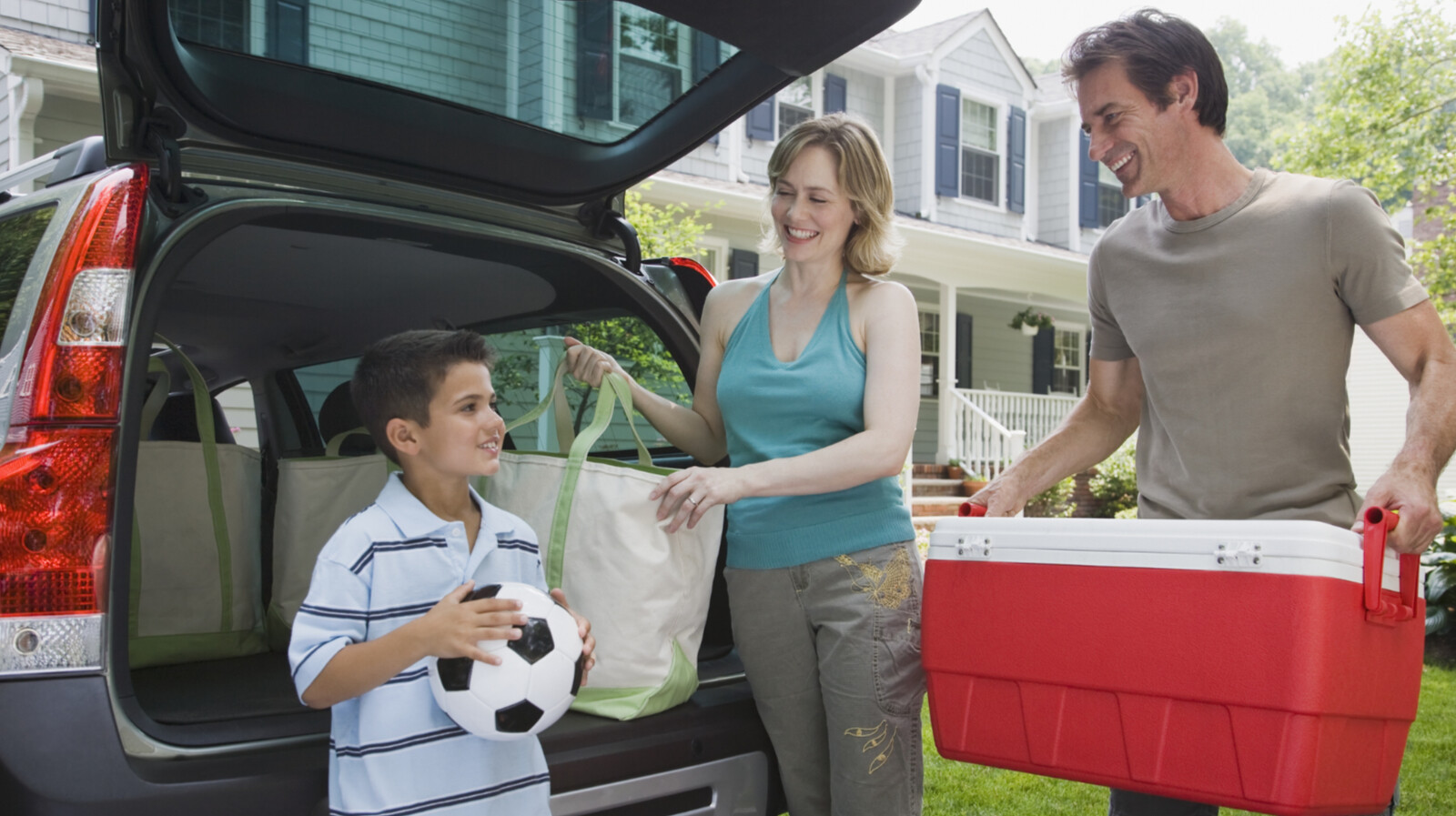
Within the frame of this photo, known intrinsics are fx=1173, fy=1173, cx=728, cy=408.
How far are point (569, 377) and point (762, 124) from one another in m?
9.62

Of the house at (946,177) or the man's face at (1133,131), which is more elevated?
the house at (946,177)

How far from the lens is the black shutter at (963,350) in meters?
14.3

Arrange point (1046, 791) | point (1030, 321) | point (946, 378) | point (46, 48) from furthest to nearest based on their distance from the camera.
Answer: point (1030, 321) → point (946, 378) → point (46, 48) → point (1046, 791)

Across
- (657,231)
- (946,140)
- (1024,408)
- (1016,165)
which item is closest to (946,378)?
(1024,408)

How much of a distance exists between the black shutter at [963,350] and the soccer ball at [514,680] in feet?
42.3

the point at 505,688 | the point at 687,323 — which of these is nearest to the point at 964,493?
the point at 687,323

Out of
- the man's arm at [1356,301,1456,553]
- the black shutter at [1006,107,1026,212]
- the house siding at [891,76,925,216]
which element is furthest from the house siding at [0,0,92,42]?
the black shutter at [1006,107,1026,212]

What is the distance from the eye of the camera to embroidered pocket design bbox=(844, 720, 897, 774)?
199 cm

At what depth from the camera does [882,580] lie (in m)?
2.06

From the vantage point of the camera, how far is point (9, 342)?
5.35 feet

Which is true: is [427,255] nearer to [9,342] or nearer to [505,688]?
[9,342]

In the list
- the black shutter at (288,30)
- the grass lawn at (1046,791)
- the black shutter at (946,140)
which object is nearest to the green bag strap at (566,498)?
the black shutter at (288,30)

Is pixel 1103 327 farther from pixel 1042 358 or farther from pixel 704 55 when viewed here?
pixel 1042 358

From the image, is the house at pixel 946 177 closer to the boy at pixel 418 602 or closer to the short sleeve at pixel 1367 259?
the boy at pixel 418 602
